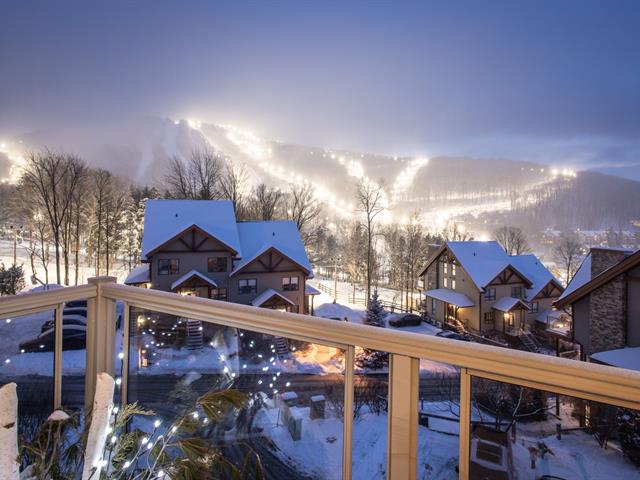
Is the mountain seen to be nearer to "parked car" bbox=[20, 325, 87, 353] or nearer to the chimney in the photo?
the chimney

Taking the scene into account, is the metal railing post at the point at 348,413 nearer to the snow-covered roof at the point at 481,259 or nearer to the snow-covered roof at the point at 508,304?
the snow-covered roof at the point at 481,259

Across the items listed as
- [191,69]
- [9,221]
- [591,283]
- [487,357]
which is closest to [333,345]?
[487,357]

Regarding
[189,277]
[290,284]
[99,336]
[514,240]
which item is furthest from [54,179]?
[514,240]

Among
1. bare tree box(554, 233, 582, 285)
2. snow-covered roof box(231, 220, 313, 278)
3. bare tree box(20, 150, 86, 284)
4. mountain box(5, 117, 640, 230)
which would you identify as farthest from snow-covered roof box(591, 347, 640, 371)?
bare tree box(554, 233, 582, 285)

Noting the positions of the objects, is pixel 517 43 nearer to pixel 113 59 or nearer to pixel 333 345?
pixel 113 59

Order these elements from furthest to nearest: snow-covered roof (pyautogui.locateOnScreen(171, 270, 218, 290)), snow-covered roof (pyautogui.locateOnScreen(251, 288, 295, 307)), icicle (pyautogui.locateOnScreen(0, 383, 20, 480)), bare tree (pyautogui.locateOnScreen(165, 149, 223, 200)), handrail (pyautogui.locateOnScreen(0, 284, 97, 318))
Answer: bare tree (pyautogui.locateOnScreen(165, 149, 223, 200)) < snow-covered roof (pyautogui.locateOnScreen(251, 288, 295, 307)) < snow-covered roof (pyautogui.locateOnScreen(171, 270, 218, 290)) < handrail (pyautogui.locateOnScreen(0, 284, 97, 318)) < icicle (pyautogui.locateOnScreen(0, 383, 20, 480))

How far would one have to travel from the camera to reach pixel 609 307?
696 cm

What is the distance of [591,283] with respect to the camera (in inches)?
280

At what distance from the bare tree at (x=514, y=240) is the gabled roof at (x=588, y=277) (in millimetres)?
20577

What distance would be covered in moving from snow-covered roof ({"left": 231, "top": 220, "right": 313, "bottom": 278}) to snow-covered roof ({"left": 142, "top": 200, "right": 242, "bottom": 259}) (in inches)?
17.3

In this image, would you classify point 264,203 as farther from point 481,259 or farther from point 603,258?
point 603,258

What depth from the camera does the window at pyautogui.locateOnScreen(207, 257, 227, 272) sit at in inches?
486

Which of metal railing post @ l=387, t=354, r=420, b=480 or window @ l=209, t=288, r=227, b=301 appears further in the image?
window @ l=209, t=288, r=227, b=301

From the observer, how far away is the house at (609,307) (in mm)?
6509
